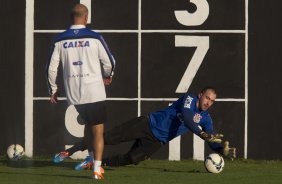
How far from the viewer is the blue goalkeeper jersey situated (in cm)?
1024

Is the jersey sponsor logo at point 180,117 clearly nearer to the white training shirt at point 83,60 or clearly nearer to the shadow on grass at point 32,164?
the white training shirt at point 83,60

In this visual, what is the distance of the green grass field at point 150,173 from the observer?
9359mm

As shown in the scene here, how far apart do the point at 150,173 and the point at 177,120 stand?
2.38 ft

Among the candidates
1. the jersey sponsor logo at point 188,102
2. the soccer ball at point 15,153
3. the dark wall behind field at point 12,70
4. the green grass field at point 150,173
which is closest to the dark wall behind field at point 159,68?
the dark wall behind field at point 12,70

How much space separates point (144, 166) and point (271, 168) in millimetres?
1512

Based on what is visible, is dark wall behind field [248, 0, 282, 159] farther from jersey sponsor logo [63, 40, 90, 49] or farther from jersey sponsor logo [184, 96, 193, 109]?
jersey sponsor logo [63, 40, 90, 49]

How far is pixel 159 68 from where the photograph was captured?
1180cm

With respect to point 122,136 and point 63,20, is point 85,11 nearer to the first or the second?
point 122,136

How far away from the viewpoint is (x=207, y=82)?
11742mm

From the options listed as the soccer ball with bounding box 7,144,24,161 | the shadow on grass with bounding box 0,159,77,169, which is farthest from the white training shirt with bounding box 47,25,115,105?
the soccer ball with bounding box 7,144,24,161

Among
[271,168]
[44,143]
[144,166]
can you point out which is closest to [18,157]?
[44,143]

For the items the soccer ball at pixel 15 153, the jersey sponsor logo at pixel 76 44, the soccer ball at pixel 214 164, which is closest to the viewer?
the jersey sponsor logo at pixel 76 44

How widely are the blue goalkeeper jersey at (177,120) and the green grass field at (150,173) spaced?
421 millimetres

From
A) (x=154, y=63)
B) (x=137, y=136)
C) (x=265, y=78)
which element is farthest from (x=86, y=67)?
(x=265, y=78)
